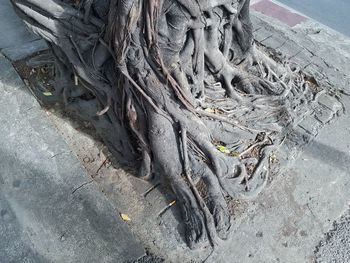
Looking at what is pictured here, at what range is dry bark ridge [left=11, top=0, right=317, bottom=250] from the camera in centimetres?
256

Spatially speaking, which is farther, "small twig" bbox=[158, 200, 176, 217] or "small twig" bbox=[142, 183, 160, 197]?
"small twig" bbox=[142, 183, 160, 197]

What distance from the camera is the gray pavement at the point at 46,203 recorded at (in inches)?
98.0

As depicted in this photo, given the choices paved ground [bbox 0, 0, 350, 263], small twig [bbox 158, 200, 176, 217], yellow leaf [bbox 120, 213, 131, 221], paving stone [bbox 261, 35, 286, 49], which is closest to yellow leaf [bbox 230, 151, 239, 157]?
paved ground [bbox 0, 0, 350, 263]

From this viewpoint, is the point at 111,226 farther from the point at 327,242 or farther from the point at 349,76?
the point at 349,76

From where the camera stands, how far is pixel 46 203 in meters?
2.68

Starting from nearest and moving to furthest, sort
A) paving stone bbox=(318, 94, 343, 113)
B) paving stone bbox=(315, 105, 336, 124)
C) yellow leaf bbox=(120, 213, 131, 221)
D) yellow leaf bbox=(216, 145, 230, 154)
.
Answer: yellow leaf bbox=(120, 213, 131, 221)
yellow leaf bbox=(216, 145, 230, 154)
paving stone bbox=(315, 105, 336, 124)
paving stone bbox=(318, 94, 343, 113)

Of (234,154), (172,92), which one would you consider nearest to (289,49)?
(234,154)

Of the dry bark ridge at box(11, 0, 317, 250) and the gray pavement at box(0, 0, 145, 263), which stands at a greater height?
the dry bark ridge at box(11, 0, 317, 250)

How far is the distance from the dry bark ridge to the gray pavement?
14.4 inches

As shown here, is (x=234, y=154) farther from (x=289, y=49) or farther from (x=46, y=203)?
(x=289, y=49)

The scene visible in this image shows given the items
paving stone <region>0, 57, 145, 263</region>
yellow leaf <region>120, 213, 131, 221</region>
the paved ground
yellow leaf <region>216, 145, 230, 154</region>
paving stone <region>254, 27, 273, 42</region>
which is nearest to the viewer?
paving stone <region>0, 57, 145, 263</region>

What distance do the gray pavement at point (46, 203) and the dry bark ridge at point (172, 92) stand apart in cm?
37

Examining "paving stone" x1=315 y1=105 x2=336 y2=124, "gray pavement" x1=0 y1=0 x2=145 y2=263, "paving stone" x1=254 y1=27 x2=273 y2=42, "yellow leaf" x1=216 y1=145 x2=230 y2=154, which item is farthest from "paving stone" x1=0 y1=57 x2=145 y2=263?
"paving stone" x1=254 y1=27 x2=273 y2=42

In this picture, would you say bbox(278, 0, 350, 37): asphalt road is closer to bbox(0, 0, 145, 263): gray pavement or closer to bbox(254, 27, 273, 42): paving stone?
bbox(254, 27, 273, 42): paving stone
